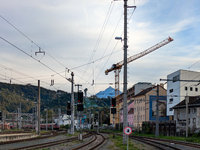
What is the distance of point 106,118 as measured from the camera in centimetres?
14612

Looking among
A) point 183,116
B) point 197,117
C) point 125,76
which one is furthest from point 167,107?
point 125,76

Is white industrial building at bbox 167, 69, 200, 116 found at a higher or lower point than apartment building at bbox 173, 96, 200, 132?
higher

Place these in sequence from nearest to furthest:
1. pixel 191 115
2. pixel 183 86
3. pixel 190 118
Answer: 1. pixel 191 115
2. pixel 190 118
3. pixel 183 86

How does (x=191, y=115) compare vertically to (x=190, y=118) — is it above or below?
above

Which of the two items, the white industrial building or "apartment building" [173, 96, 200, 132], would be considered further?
the white industrial building

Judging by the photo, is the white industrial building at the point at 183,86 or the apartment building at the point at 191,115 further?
the white industrial building at the point at 183,86

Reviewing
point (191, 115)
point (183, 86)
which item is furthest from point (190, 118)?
point (183, 86)

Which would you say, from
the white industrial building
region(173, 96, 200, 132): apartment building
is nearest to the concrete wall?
region(173, 96, 200, 132): apartment building

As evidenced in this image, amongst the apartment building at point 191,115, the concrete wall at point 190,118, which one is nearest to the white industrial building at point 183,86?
the concrete wall at point 190,118

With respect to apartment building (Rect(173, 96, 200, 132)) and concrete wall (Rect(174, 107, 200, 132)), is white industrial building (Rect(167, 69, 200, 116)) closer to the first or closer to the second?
concrete wall (Rect(174, 107, 200, 132))

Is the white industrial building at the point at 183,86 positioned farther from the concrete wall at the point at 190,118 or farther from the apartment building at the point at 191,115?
the apartment building at the point at 191,115

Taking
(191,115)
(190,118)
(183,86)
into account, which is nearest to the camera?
(191,115)

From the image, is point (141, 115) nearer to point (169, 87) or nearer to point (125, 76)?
point (169, 87)

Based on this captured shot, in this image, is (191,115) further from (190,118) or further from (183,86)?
(183,86)
